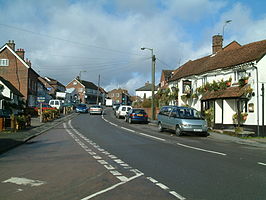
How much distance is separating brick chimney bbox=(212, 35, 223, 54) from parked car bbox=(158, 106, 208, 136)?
721 inches

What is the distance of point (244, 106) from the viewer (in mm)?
21188

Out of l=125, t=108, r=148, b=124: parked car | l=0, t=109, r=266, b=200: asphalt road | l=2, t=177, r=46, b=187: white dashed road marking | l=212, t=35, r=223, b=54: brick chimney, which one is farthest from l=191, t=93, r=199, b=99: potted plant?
l=2, t=177, r=46, b=187: white dashed road marking

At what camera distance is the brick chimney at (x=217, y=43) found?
1377 inches

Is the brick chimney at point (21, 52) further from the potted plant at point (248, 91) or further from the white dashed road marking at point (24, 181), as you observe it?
the white dashed road marking at point (24, 181)

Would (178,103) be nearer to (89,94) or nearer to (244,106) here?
(244,106)

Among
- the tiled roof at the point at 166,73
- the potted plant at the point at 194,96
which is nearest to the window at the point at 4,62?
the tiled roof at the point at 166,73

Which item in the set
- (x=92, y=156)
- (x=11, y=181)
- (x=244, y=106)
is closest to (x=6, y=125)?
(x=92, y=156)

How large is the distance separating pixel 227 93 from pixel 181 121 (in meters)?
7.00

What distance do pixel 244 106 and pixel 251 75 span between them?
2514 mm

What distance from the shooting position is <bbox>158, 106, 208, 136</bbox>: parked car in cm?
1717

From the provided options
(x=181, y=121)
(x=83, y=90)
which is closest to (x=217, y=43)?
(x=181, y=121)

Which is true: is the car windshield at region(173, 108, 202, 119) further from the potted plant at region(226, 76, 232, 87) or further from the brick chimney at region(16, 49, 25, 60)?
the brick chimney at region(16, 49, 25, 60)

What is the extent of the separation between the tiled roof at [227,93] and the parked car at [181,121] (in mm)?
4144

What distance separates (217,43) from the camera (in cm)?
3497
